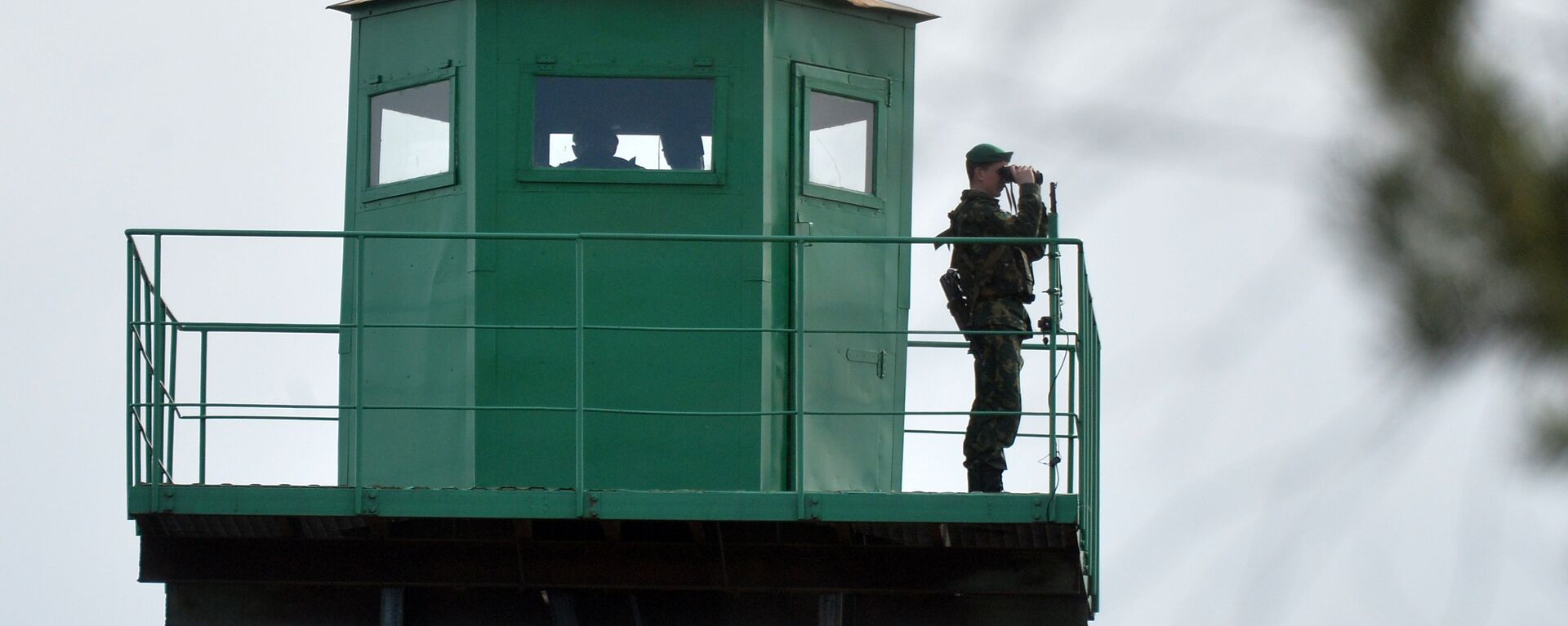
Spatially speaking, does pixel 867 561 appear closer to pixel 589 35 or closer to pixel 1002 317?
pixel 1002 317

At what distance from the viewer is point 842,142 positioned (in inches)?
415

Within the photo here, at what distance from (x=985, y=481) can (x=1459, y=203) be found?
619 cm

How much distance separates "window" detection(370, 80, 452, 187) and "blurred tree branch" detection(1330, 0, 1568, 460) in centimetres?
749

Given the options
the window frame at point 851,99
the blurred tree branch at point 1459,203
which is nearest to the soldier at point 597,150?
the window frame at point 851,99

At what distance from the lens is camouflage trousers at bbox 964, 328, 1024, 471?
30.8 feet

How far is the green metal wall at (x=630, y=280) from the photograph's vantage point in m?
9.93

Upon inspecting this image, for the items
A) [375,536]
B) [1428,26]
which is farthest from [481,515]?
[1428,26]

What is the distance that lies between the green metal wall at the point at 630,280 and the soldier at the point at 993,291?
0.80 meters

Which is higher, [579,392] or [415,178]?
[415,178]

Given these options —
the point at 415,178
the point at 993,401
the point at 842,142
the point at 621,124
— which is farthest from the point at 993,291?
the point at 415,178

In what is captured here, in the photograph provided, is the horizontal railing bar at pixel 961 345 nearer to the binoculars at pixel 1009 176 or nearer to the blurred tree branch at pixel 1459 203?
the binoculars at pixel 1009 176

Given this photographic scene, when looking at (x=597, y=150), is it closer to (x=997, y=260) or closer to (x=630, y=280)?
(x=630, y=280)

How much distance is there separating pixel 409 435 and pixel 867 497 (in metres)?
2.47

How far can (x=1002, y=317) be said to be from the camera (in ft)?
31.6
